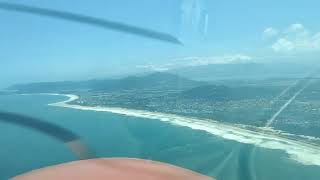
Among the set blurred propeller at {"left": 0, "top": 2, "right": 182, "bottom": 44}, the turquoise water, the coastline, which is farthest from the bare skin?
blurred propeller at {"left": 0, "top": 2, "right": 182, "bottom": 44}

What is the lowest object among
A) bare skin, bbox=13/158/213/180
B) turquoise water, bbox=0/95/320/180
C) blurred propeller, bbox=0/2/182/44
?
bare skin, bbox=13/158/213/180

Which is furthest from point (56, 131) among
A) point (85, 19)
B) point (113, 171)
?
point (85, 19)

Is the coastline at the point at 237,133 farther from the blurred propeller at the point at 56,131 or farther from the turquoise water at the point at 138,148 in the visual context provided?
the blurred propeller at the point at 56,131

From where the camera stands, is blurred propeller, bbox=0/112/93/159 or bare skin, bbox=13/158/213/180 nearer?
bare skin, bbox=13/158/213/180

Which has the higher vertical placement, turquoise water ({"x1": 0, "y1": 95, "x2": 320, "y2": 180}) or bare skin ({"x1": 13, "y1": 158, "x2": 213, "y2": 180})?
turquoise water ({"x1": 0, "y1": 95, "x2": 320, "y2": 180})

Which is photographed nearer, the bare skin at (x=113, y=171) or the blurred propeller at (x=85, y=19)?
the bare skin at (x=113, y=171)

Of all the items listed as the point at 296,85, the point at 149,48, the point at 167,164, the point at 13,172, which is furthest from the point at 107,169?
the point at 296,85

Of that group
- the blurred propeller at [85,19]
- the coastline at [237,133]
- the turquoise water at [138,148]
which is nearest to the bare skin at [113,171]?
the turquoise water at [138,148]

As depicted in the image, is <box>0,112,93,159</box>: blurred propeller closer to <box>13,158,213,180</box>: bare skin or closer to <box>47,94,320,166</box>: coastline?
<box>13,158,213,180</box>: bare skin
